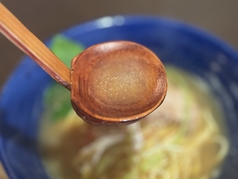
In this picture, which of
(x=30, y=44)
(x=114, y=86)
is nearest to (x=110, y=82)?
(x=114, y=86)

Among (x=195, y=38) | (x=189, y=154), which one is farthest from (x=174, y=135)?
(x=195, y=38)

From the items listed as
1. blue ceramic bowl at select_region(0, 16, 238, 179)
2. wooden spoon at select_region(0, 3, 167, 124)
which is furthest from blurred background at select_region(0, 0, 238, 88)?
wooden spoon at select_region(0, 3, 167, 124)

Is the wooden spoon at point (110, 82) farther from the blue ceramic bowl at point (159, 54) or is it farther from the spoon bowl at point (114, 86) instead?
the blue ceramic bowl at point (159, 54)

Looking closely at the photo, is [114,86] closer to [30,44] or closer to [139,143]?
[30,44]

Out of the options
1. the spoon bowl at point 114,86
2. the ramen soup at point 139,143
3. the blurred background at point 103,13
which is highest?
the blurred background at point 103,13

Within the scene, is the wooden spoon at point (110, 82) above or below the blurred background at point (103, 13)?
below

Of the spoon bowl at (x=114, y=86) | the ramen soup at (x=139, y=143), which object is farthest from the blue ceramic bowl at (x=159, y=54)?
the spoon bowl at (x=114, y=86)
